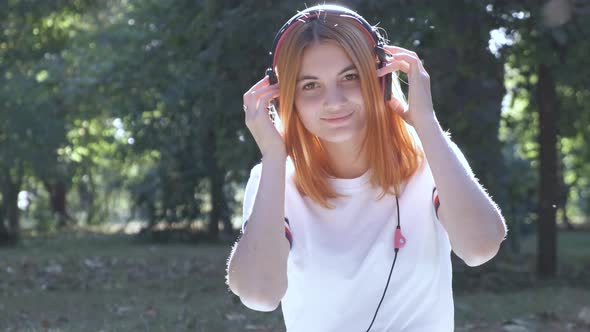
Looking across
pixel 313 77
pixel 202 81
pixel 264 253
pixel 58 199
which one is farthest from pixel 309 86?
pixel 58 199

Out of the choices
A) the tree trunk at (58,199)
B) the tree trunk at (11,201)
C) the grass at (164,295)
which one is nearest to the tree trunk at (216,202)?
the grass at (164,295)

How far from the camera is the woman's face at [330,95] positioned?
232 cm

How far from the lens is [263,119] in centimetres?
243

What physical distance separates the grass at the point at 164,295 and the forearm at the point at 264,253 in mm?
4259

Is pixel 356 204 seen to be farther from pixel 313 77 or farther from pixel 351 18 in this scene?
pixel 351 18

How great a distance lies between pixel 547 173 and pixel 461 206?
857 centimetres

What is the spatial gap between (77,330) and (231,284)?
4.51 m

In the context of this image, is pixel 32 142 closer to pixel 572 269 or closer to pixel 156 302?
pixel 156 302

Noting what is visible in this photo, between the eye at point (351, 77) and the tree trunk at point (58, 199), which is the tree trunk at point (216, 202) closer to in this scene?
the tree trunk at point (58, 199)

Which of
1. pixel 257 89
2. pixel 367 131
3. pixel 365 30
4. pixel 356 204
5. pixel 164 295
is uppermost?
pixel 365 30

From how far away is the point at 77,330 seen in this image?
651cm

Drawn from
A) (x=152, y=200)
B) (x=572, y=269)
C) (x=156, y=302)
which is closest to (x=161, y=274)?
(x=156, y=302)

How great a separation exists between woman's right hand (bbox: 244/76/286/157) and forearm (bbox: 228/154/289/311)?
11 centimetres

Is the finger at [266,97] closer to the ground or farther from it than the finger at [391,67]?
closer to the ground
